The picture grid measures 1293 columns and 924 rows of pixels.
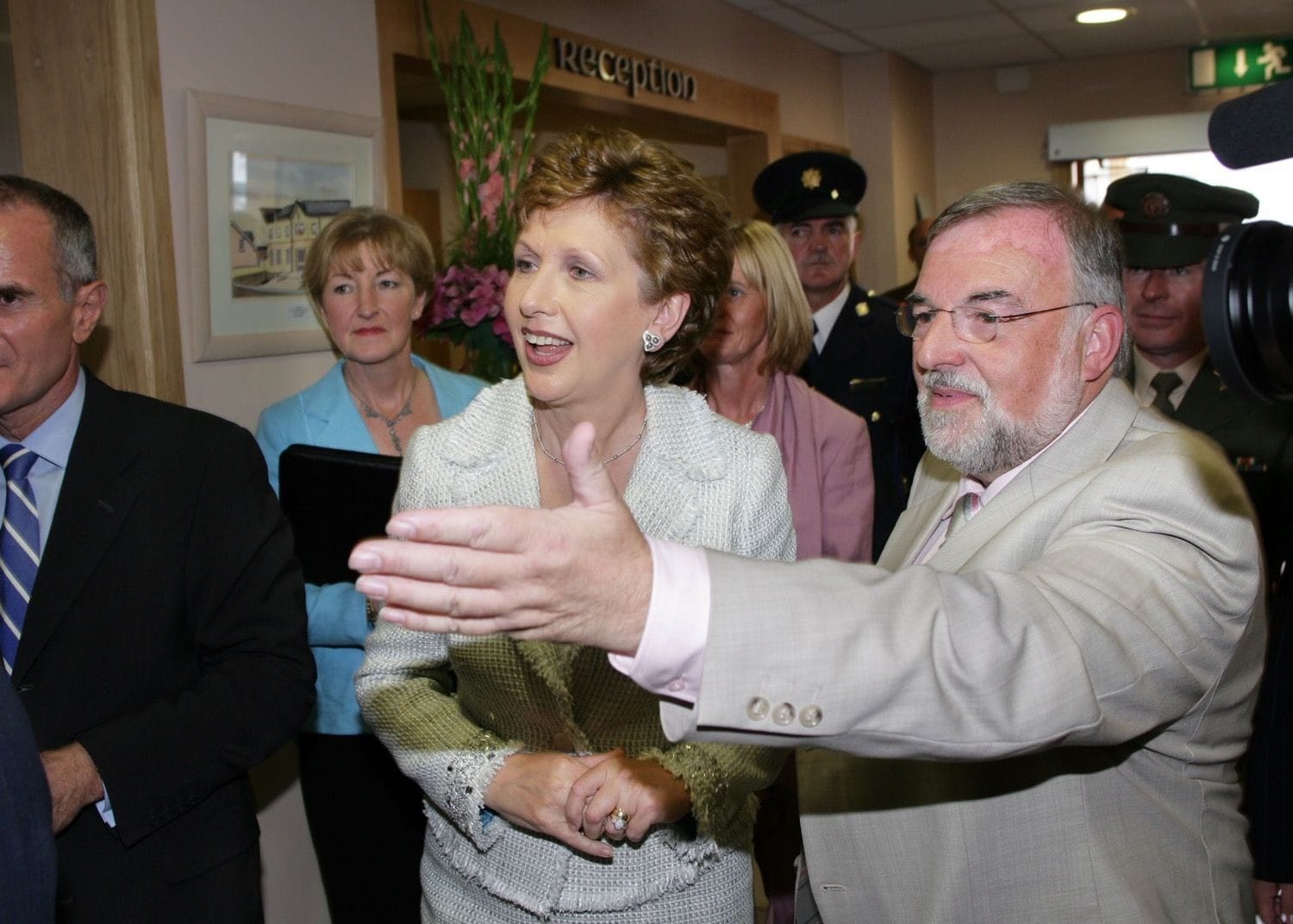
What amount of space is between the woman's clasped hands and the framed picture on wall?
78.7 inches

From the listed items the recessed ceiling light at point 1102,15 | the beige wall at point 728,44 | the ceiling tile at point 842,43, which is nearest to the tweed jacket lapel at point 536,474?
the beige wall at point 728,44

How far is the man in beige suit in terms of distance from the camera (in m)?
0.96

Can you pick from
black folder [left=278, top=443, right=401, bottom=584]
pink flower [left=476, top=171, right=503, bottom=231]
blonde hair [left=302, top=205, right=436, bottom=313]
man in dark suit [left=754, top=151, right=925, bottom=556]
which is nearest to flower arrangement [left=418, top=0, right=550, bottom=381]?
pink flower [left=476, top=171, right=503, bottom=231]

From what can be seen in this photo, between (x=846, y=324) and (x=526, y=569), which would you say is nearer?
(x=526, y=569)

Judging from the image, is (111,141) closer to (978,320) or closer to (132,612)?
(132,612)

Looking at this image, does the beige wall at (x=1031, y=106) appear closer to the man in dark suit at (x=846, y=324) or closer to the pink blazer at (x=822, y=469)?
the man in dark suit at (x=846, y=324)

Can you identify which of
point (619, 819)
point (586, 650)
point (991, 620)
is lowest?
point (619, 819)

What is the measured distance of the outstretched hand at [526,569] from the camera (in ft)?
2.88

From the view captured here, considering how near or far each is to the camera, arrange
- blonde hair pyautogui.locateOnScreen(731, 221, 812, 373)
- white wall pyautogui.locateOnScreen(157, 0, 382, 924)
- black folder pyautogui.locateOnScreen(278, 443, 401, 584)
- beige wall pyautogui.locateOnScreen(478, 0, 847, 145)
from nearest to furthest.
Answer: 1. black folder pyautogui.locateOnScreen(278, 443, 401, 584)
2. blonde hair pyautogui.locateOnScreen(731, 221, 812, 373)
3. white wall pyautogui.locateOnScreen(157, 0, 382, 924)
4. beige wall pyautogui.locateOnScreen(478, 0, 847, 145)

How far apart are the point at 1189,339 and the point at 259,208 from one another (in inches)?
102

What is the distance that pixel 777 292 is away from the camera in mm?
3078

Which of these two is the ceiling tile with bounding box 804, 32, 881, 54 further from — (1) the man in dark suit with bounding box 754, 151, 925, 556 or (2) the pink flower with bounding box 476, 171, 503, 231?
(2) the pink flower with bounding box 476, 171, 503, 231


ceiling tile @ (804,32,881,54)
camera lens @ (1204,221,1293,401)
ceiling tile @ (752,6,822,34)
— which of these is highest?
ceiling tile @ (804,32,881,54)

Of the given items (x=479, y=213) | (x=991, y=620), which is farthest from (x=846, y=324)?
(x=991, y=620)
